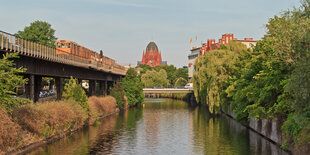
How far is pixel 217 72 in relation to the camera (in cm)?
7150

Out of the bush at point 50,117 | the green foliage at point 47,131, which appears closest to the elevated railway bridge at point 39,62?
Result: the bush at point 50,117

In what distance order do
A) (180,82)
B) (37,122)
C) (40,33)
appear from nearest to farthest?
1. (37,122)
2. (40,33)
3. (180,82)

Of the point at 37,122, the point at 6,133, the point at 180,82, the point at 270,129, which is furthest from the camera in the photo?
the point at 180,82

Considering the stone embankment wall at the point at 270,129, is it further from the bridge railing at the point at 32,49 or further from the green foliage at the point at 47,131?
the bridge railing at the point at 32,49

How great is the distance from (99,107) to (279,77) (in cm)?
3685

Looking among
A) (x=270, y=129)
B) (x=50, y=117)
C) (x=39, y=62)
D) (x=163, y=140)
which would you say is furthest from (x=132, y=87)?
(x=270, y=129)

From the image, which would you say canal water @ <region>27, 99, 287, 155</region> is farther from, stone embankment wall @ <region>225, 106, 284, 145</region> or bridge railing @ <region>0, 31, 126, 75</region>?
bridge railing @ <region>0, 31, 126, 75</region>

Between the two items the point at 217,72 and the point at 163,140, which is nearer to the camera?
the point at 163,140

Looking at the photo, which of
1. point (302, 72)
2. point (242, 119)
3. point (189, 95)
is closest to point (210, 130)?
point (242, 119)

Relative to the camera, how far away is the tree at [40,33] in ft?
347

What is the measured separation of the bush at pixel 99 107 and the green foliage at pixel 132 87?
19.2 m

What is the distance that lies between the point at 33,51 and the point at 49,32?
73.0 metres

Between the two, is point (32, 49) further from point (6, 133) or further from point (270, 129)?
point (270, 129)

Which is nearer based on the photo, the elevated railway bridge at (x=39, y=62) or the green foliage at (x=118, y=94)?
the elevated railway bridge at (x=39, y=62)
